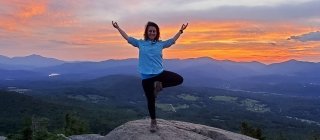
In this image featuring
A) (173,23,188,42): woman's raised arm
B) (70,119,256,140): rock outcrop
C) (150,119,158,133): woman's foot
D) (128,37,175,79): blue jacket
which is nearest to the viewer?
(128,37,175,79): blue jacket

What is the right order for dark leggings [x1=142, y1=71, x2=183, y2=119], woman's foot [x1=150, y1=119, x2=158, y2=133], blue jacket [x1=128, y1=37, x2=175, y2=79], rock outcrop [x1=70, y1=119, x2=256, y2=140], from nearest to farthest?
blue jacket [x1=128, y1=37, x2=175, y2=79] < dark leggings [x1=142, y1=71, x2=183, y2=119] < rock outcrop [x1=70, y1=119, x2=256, y2=140] < woman's foot [x1=150, y1=119, x2=158, y2=133]

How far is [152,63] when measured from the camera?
14227 millimetres

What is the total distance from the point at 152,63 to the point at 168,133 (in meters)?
2.79

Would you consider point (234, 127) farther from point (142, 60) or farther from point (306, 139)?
point (142, 60)

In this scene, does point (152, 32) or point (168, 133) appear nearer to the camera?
point (152, 32)

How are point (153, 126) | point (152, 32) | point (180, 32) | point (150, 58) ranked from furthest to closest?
point (153, 126) < point (180, 32) < point (152, 32) < point (150, 58)

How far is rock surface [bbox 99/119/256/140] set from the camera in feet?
49.4

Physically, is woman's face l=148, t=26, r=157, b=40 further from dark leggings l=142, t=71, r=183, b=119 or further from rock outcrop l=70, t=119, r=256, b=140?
rock outcrop l=70, t=119, r=256, b=140

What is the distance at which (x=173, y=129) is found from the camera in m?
15.7

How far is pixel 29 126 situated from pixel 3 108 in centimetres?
13365

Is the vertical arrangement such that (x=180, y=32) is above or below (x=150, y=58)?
above

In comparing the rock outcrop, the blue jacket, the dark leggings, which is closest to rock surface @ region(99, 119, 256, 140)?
the rock outcrop

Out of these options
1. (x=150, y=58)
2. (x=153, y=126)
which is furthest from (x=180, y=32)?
Answer: (x=153, y=126)

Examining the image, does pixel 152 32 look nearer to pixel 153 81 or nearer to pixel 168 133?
pixel 153 81
